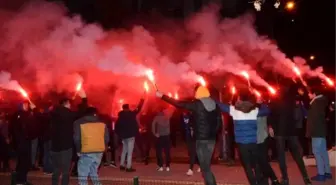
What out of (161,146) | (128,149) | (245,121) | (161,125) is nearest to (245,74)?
(161,125)

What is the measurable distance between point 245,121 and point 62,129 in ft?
12.4

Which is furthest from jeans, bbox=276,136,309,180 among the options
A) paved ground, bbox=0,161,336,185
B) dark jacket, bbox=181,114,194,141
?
dark jacket, bbox=181,114,194,141

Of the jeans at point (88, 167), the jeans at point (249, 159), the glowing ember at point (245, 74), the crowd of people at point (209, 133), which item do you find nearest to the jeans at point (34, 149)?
the crowd of people at point (209, 133)

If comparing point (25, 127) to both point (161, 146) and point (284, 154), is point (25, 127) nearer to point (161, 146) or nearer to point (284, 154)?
point (161, 146)

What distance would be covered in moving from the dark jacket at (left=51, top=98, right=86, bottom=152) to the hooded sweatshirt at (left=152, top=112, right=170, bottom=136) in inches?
149

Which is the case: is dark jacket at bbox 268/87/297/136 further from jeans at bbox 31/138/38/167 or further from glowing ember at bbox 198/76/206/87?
jeans at bbox 31/138/38/167

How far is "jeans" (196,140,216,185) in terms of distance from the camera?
29.0ft

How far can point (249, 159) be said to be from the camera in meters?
8.78

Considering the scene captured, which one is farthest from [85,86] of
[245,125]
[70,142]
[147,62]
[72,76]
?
[245,125]

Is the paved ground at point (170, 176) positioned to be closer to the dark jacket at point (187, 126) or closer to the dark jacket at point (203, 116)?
the dark jacket at point (187, 126)

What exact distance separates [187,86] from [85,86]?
456 centimetres

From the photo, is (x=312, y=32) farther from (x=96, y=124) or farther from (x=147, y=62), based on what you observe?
(x=96, y=124)

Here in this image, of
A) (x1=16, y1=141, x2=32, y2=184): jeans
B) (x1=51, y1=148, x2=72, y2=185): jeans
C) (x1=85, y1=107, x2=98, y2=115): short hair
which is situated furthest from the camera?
(x1=16, y1=141, x2=32, y2=184): jeans

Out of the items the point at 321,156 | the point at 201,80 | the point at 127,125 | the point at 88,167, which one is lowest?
the point at 88,167
